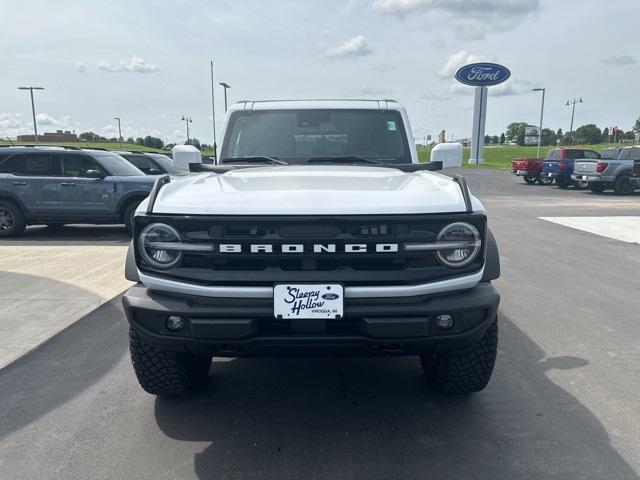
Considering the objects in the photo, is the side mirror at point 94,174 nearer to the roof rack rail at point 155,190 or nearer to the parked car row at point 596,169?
the roof rack rail at point 155,190

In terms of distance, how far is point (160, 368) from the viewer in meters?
3.09

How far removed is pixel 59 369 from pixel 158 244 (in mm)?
1898

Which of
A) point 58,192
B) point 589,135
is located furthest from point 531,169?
point 589,135

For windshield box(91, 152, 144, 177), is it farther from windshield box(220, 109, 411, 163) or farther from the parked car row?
the parked car row

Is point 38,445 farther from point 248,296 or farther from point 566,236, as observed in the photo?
point 566,236

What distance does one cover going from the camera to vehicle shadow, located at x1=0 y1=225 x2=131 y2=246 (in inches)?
373

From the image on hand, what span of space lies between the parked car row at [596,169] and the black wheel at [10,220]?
61.3 feet

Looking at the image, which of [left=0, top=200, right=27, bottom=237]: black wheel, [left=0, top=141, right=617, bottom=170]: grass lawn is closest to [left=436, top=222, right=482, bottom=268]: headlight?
[left=0, top=200, right=27, bottom=237]: black wheel

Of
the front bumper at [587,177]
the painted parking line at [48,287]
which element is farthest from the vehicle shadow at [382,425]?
the front bumper at [587,177]

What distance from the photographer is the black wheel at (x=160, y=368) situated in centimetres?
305

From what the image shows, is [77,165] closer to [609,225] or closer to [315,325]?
[315,325]

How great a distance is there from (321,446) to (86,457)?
121 cm

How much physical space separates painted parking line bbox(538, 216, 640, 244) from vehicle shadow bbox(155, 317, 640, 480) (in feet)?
23.7

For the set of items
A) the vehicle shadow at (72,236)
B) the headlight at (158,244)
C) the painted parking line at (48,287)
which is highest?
the headlight at (158,244)
